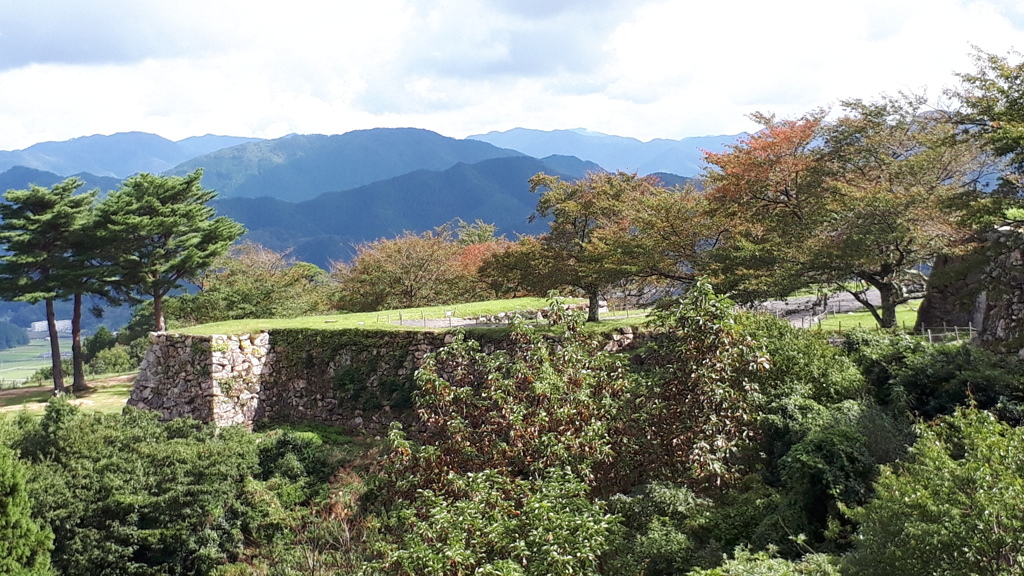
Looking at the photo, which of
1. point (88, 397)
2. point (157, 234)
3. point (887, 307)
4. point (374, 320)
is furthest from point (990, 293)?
point (88, 397)

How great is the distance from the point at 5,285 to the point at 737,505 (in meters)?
26.4

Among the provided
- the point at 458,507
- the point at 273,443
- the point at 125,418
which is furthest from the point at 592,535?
the point at 125,418

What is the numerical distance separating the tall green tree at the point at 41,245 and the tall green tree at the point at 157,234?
1228mm

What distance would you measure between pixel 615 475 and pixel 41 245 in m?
24.9

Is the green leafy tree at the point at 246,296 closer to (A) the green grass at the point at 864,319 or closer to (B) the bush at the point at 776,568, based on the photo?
(A) the green grass at the point at 864,319

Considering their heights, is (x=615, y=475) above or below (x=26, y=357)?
above

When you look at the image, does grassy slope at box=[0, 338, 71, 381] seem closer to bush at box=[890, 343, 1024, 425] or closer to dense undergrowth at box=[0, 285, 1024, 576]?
dense undergrowth at box=[0, 285, 1024, 576]

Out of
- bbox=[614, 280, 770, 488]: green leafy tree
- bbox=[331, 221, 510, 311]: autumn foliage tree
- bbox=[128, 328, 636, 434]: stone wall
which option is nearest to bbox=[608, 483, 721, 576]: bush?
bbox=[614, 280, 770, 488]: green leafy tree

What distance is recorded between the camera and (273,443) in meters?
15.3

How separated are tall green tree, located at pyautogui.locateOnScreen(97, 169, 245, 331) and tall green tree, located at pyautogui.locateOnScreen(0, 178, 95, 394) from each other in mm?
1228

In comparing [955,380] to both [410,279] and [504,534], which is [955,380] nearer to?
[504,534]

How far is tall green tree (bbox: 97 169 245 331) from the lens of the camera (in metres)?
24.7

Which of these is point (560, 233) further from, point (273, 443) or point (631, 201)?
point (273, 443)

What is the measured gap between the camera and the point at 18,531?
37.0 feet
